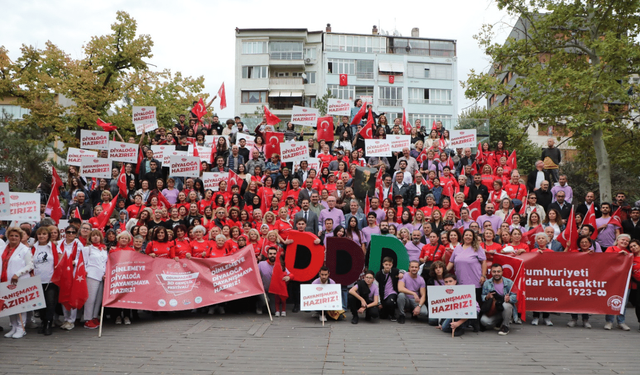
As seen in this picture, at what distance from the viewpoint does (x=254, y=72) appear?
197 feet

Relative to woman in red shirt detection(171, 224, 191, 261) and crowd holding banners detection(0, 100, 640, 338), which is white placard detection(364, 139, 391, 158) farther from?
woman in red shirt detection(171, 224, 191, 261)

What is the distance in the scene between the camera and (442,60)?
205 ft

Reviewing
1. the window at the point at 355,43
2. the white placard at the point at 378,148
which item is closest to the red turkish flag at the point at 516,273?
the white placard at the point at 378,148

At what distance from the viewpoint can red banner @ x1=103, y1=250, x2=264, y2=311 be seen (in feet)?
32.0

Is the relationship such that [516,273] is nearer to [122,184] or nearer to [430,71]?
[122,184]

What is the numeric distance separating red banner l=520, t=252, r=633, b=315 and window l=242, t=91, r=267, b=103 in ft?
169

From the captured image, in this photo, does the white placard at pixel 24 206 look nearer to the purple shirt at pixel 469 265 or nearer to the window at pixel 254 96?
the purple shirt at pixel 469 265

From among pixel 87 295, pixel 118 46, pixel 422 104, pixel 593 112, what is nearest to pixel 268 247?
pixel 87 295

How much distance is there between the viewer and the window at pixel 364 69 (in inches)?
2393

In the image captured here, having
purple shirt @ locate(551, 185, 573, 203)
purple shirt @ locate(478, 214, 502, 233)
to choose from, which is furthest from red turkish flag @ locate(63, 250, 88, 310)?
purple shirt @ locate(551, 185, 573, 203)

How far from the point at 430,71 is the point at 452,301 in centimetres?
5611

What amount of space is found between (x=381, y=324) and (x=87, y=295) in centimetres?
546

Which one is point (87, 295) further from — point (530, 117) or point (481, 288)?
point (530, 117)

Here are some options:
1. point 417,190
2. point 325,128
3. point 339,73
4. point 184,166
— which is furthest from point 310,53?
point 417,190
